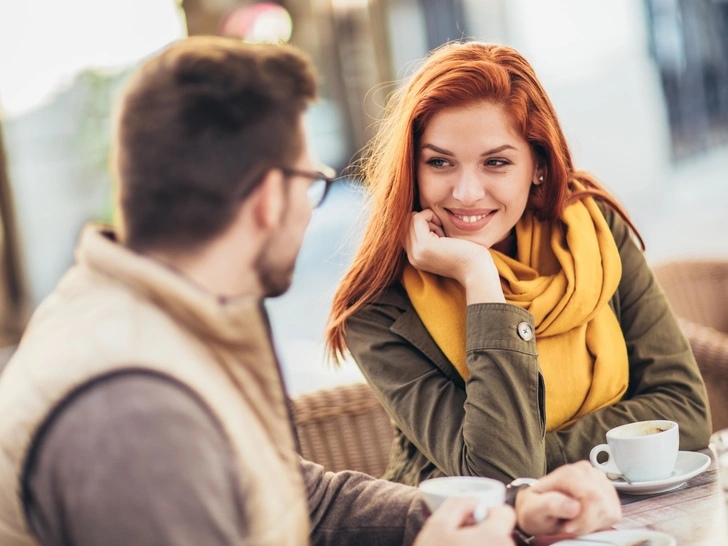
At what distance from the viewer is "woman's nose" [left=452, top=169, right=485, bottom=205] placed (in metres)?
1.59

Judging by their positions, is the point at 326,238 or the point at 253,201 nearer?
the point at 253,201

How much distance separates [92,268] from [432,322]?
882 millimetres

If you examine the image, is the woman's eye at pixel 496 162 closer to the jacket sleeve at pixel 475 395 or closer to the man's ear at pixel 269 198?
the jacket sleeve at pixel 475 395

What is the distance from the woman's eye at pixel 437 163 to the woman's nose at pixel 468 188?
0.05 meters

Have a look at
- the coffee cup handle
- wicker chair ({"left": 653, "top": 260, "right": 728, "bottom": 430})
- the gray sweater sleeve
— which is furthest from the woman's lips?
wicker chair ({"left": 653, "top": 260, "right": 728, "bottom": 430})

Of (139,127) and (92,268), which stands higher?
(139,127)

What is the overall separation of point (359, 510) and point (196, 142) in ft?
2.25

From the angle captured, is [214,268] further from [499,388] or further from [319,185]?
[499,388]

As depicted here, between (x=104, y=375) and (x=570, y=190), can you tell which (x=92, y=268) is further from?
(x=570, y=190)

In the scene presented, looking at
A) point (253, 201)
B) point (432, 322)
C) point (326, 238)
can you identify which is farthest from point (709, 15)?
point (253, 201)

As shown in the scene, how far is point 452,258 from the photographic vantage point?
1600 mm

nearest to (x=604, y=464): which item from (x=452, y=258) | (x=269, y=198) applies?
(x=452, y=258)

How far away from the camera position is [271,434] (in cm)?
88

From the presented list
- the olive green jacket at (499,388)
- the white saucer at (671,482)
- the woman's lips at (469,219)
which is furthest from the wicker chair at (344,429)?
the white saucer at (671,482)
